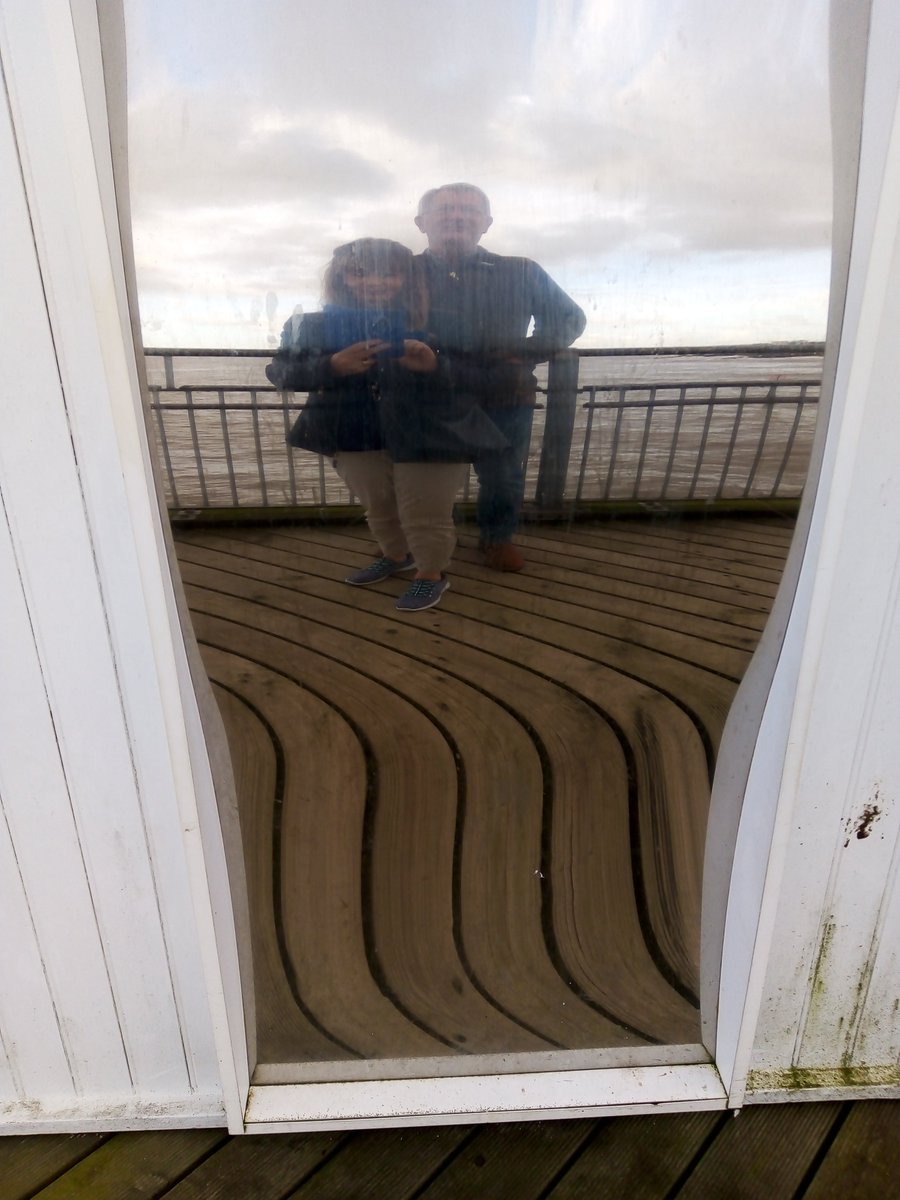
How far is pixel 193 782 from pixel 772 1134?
3.67 ft

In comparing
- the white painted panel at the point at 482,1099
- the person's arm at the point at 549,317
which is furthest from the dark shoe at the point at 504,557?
the white painted panel at the point at 482,1099

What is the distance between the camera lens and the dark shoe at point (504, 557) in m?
0.89

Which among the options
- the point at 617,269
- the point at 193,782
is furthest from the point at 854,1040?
the point at 617,269

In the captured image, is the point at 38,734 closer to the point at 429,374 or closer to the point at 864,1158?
the point at 429,374

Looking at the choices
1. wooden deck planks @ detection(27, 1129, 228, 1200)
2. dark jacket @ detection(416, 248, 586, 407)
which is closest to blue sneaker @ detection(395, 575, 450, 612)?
dark jacket @ detection(416, 248, 586, 407)

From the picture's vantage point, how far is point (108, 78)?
0.66 metres

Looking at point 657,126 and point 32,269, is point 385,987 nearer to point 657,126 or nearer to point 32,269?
point 32,269

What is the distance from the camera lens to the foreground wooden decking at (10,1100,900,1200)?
3.58ft

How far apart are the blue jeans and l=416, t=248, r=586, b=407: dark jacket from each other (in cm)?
2

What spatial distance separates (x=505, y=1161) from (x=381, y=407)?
1.19m

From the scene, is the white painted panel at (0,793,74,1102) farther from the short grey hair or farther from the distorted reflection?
the short grey hair

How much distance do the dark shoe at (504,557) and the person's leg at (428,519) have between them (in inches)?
1.9

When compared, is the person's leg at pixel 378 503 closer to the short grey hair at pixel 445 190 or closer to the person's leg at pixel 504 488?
the person's leg at pixel 504 488

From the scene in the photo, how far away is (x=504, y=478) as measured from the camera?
2.81ft
